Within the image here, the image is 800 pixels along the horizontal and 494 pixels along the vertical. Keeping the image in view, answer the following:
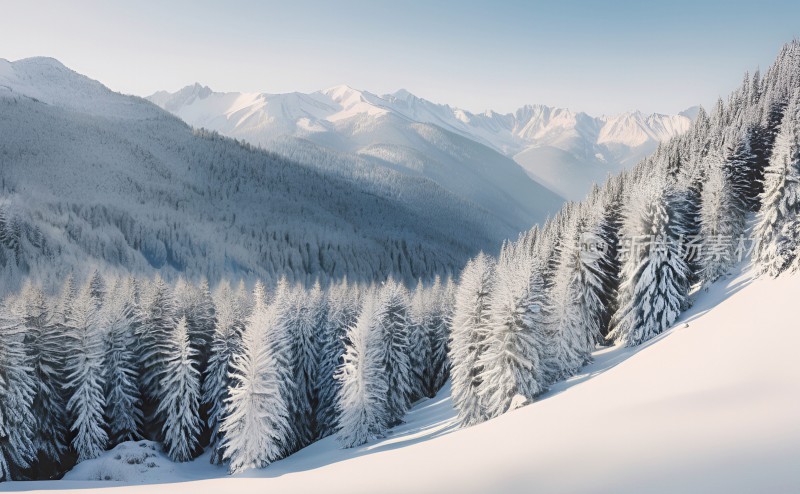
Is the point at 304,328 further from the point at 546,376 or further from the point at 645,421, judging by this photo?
the point at 645,421

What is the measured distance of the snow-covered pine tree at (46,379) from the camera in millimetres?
41062

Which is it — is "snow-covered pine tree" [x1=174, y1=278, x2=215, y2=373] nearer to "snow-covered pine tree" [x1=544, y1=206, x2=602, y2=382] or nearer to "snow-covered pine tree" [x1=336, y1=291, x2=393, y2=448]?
"snow-covered pine tree" [x1=336, y1=291, x2=393, y2=448]

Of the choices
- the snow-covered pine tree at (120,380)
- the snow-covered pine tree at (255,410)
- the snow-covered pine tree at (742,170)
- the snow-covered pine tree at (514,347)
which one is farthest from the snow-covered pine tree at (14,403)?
the snow-covered pine tree at (742,170)

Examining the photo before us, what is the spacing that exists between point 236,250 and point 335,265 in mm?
33890

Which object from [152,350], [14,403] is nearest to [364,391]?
[152,350]

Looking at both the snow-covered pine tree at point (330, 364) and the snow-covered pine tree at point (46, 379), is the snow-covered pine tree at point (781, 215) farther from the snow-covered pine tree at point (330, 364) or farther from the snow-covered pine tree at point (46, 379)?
the snow-covered pine tree at point (46, 379)

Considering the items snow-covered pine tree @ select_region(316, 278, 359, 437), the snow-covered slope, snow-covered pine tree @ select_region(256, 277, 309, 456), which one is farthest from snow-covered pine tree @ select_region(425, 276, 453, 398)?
the snow-covered slope

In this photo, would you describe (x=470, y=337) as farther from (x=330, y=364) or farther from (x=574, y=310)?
(x=330, y=364)

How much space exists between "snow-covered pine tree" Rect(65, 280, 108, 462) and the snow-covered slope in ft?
89.4

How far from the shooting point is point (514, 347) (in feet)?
111

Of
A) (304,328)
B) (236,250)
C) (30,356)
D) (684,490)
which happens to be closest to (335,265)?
(236,250)

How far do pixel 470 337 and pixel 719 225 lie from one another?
23569 mm

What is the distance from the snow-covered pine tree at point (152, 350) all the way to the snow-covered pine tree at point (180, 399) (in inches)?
98.8

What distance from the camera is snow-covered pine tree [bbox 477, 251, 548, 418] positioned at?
109 ft
